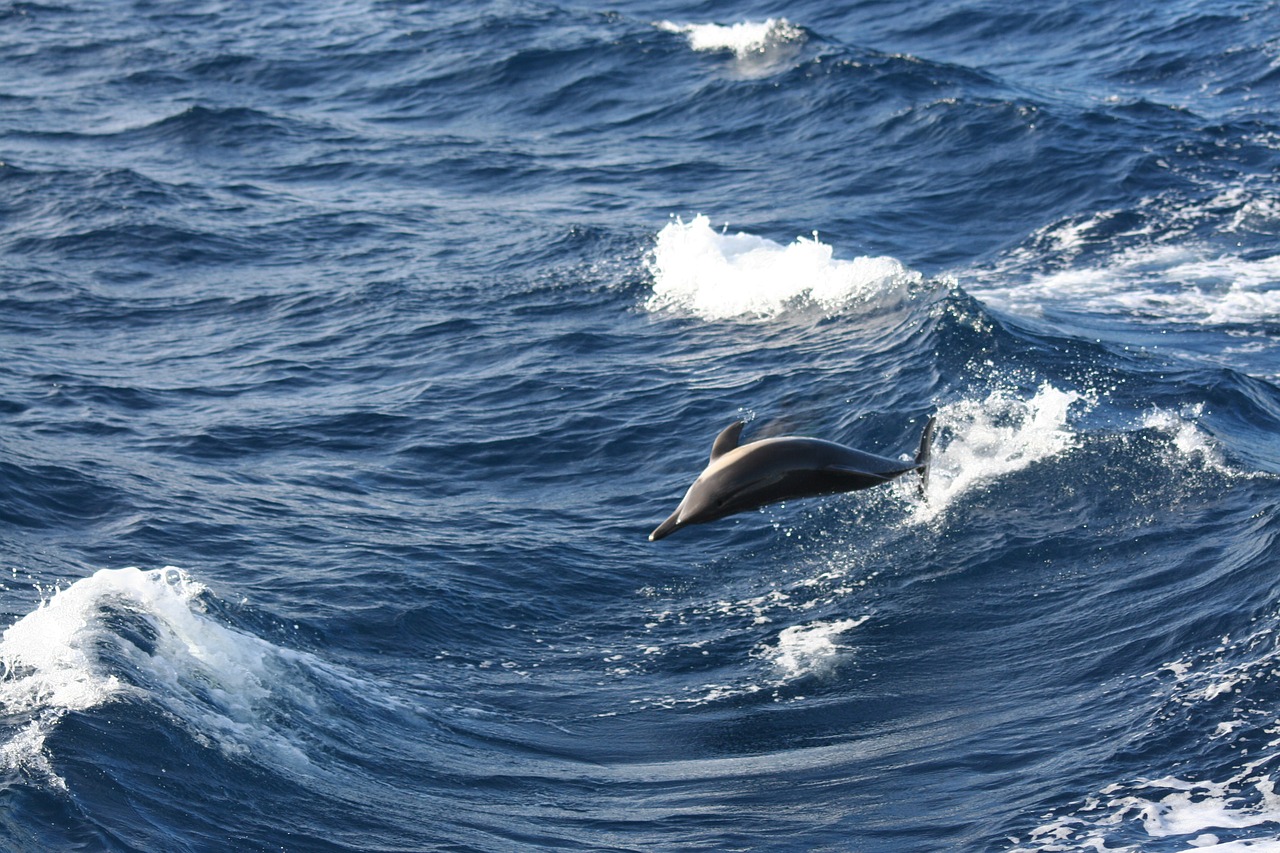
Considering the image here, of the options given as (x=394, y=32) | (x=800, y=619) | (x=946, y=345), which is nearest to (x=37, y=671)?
(x=800, y=619)

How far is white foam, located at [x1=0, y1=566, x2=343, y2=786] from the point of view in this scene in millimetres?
13133

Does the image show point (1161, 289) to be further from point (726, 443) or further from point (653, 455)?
point (726, 443)

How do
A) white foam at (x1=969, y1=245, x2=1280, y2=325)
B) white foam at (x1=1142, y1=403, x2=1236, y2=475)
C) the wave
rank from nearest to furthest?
white foam at (x1=1142, y1=403, x2=1236, y2=475) → white foam at (x1=969, y1=245, x2=1280, y2=325) → the wave

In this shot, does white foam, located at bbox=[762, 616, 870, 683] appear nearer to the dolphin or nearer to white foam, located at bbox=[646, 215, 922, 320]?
the dolphin

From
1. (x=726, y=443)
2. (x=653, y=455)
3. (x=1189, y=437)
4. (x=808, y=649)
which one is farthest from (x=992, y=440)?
(x=726, y=443)

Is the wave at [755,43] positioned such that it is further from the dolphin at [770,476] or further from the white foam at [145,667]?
the dolphin at [770,476]

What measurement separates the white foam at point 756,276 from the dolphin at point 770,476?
14.1 m

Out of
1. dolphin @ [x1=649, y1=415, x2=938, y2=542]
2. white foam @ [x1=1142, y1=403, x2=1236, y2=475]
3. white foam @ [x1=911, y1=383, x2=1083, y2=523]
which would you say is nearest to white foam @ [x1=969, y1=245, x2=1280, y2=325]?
white foam @ [x1=911, y1=383, x2=1083, y2=523]

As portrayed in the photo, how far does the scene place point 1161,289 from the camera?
987 inches

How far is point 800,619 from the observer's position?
17.0 metres

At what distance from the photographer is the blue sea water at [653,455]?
13391mm

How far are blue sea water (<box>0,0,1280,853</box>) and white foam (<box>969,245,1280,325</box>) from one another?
122 millimetres

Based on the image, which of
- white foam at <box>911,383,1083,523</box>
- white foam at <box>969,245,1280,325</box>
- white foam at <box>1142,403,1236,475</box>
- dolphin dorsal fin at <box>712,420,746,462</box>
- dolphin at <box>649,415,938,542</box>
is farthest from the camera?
white foam at <box>969,245,1280,325</box>

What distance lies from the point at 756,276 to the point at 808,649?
10.8m
